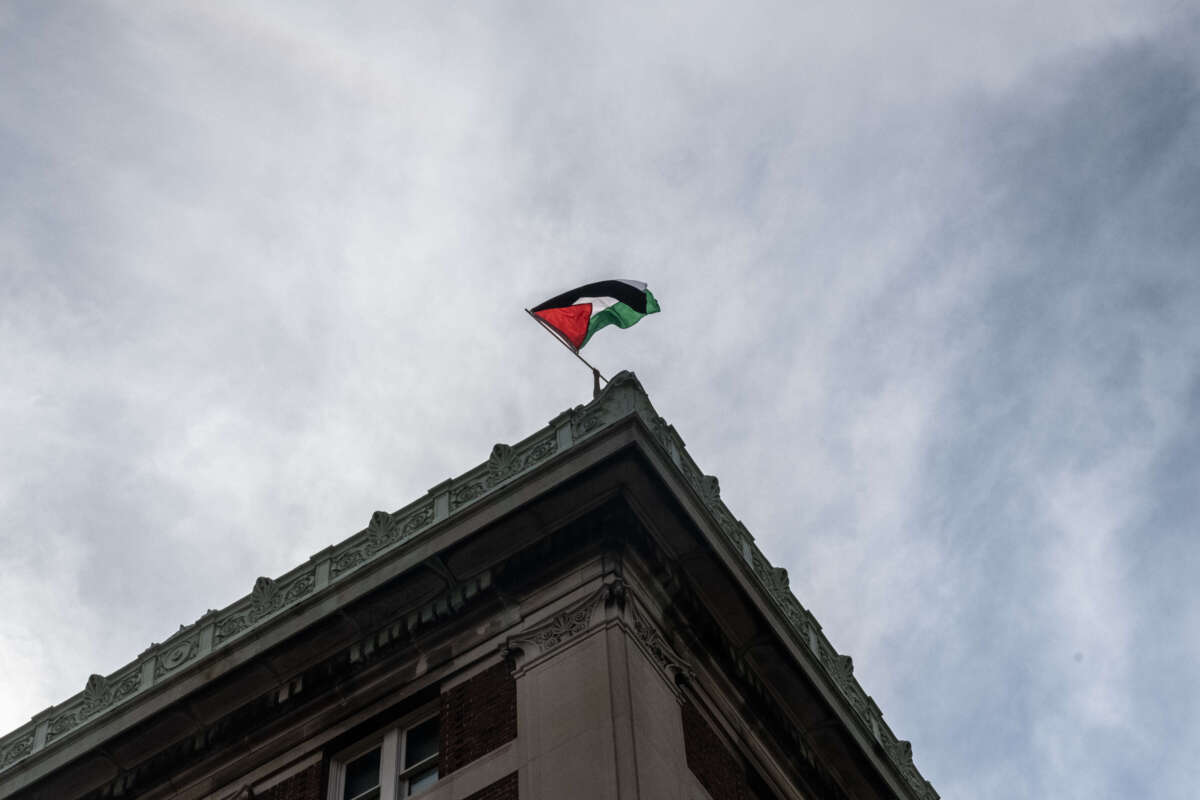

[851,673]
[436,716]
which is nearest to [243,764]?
[436,716]

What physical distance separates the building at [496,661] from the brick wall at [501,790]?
44 mm

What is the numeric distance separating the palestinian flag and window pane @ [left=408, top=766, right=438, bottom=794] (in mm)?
12042

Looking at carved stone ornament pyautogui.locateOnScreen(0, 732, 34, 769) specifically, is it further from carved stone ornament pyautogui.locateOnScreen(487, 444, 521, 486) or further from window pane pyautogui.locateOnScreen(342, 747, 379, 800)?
carved stone ornament pyautogui.locateOnScreen(487, 444, 521, 486)

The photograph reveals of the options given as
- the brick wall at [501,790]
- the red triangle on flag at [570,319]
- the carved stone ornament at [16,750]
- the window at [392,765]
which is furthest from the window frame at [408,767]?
the red triangle on flag at [570,319]

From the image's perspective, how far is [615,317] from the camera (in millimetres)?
45188

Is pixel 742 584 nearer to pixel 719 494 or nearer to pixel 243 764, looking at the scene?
pixel 719 494

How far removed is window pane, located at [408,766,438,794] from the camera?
3575 centimetres

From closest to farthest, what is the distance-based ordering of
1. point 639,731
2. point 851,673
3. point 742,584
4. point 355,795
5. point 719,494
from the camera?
point 639,731 → point 355,795 → point 742,584 → point 719,494 → point 851,673

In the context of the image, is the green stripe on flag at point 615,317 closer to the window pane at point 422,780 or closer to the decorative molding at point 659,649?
the decorative molding at point 659,649

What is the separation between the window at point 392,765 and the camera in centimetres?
3606

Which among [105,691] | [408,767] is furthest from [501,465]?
[105,691]

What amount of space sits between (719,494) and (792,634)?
322cm

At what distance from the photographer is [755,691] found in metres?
40.0

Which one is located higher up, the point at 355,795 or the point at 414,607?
the point at 414,607
